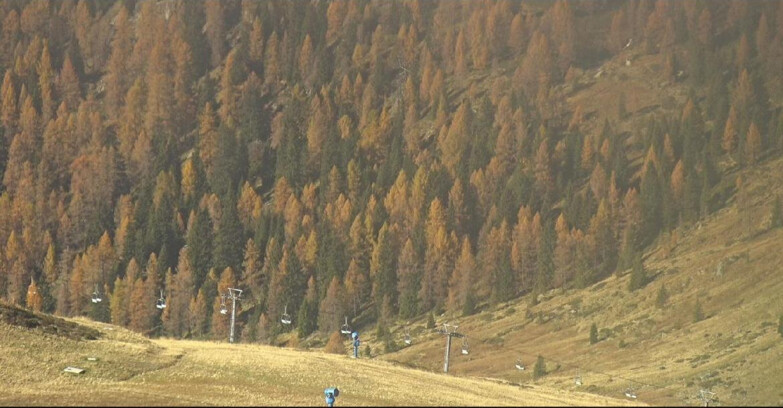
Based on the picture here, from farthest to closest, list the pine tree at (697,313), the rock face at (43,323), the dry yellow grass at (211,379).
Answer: the pine tree at (697,313) → the rock face at (43,323) → the dry yellow grass at (211,379)

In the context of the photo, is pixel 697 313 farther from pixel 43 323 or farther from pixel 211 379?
pixel 211 379

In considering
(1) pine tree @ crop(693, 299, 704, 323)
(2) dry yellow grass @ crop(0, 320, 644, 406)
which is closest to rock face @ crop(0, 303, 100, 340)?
(2) dry yellow grass @ crop(0, 320, 644, 406)

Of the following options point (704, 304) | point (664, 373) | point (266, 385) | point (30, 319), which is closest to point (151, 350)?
point (30, 319)

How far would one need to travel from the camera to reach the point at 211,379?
78.2 meters

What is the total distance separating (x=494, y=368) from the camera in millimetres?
194750

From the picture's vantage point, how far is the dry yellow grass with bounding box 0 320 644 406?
7112cm

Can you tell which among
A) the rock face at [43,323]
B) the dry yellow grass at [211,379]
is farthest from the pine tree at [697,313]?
the rock face at [43,323]

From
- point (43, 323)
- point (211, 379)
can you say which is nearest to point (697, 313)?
point (43, 323)

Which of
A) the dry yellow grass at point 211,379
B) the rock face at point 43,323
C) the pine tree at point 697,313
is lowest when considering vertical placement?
the dry yellow grass at point 211,379

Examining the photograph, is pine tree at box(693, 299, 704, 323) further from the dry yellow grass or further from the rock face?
the rock face

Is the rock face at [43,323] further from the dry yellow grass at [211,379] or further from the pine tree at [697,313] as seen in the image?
Result: the pine tree at [697,313]

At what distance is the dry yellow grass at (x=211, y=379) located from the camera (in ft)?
233

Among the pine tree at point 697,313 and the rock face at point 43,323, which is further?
the pine tree at point 697,313

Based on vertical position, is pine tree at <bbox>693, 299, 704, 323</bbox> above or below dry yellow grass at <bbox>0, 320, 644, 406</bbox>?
above
